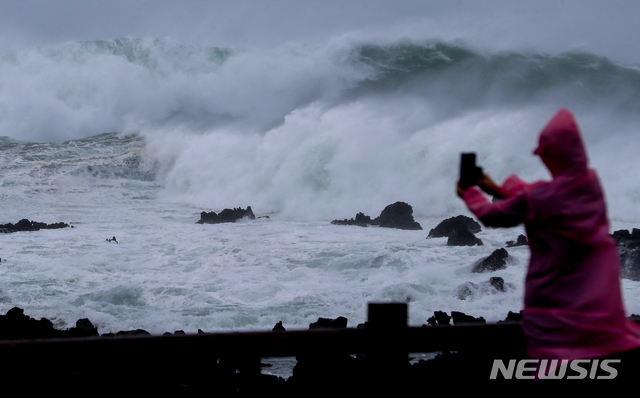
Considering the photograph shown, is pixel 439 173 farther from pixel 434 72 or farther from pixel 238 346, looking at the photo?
pixel 238 346

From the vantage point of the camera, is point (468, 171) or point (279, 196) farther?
point (279, 196)

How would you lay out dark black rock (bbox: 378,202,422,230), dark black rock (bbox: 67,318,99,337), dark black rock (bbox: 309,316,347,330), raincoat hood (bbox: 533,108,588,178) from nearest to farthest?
raincoat hood (bbox: 533,108,588,178)
dark black rock (bbox: 309,316,347,330)
dark black rock (bbox: 67,318,99,337)
dark black rock (bbox: 378,202,422,230)

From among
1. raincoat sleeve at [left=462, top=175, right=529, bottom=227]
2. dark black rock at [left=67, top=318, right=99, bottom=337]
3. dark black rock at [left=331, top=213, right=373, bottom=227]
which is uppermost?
dark black rock at [left=331, top=213, right=373, bottom=227]

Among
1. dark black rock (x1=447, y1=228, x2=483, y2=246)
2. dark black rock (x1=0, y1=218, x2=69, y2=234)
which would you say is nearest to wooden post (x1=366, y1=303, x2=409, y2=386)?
dark black rock (x1=447, y1=228, x2=483, y2=246)

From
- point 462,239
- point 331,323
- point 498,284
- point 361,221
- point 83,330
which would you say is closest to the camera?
point 331,323

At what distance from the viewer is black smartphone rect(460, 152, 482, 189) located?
1852 millimetres

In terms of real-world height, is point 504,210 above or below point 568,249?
above

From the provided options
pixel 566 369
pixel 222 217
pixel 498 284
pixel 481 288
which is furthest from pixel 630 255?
pixel 222 217

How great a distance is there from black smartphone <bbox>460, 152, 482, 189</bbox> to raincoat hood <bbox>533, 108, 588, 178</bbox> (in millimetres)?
219

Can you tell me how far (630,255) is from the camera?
9836 mm

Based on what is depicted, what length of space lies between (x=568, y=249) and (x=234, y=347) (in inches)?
43.2

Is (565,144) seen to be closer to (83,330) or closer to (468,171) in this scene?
(468,171)

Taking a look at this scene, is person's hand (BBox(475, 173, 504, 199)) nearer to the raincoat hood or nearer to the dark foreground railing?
the raincoat hood

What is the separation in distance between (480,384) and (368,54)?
30.5 meters
